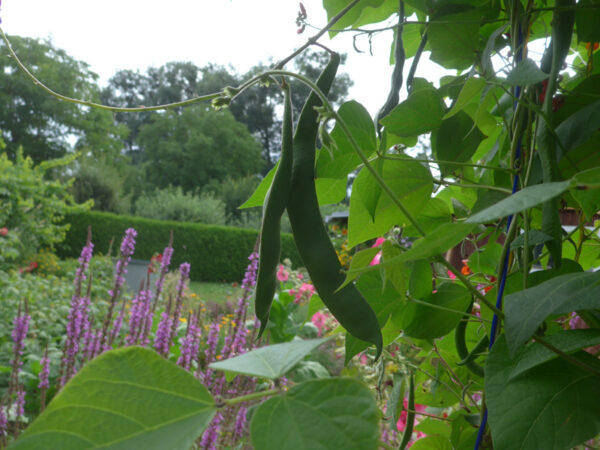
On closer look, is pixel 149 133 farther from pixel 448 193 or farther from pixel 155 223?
pixel 448 193

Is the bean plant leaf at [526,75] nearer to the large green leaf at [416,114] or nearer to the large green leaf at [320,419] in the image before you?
the large green leaf at [416,114]

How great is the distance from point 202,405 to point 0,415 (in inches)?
74.3

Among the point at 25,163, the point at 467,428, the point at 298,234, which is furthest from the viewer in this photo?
the point at 25,163

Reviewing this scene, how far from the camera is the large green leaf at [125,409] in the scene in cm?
17

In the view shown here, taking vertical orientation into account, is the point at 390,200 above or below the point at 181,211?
above

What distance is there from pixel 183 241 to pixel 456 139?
10907 millimetres

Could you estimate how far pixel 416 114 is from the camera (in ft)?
1.42

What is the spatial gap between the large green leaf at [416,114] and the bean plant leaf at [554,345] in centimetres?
22

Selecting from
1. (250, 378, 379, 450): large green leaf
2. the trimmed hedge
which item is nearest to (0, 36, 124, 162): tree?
the trimmed hedge

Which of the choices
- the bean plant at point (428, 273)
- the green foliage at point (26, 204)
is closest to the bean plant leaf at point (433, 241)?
the bean plant at point (428, 273)

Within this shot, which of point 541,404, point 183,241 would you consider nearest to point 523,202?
point 541,404

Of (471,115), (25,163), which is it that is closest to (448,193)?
(471,115)

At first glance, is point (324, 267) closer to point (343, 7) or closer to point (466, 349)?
point (466, 349)

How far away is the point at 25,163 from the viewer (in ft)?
24.3
